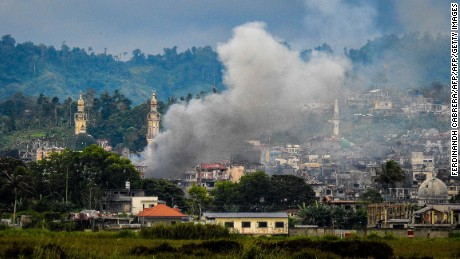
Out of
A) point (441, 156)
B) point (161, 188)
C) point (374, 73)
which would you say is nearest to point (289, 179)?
point (161, 188)


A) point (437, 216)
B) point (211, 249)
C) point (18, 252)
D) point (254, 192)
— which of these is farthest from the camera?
point (254, 192)

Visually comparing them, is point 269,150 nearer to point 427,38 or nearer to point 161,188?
point 161,188

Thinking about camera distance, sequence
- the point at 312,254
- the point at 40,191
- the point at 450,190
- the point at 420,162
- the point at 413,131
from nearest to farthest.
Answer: the point at 312,254 < the point at 40,191 < the point at 450,190 < the point at 420,162 < the point at 413,131

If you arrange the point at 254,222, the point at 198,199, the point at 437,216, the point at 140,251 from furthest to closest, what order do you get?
1. the point at 198,199
2. the point at 437,216
3. the point at 254,222
4. the point at 140,251

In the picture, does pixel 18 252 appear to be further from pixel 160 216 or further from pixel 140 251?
pixel 160 216

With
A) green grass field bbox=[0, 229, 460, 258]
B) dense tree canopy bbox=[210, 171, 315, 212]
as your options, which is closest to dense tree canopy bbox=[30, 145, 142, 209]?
dense tree canopy bbox=[210, 171, 315, 212]

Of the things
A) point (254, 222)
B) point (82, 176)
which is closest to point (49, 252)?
point (254, 222)

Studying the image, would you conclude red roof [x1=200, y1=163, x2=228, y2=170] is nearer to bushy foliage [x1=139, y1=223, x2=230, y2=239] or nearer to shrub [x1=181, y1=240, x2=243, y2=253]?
bushy foliage [x1=139, y1=223, x2=230, y2=239]

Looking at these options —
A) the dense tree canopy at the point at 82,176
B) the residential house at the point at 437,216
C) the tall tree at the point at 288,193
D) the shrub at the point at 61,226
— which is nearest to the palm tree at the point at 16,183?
the dense tree canopy at the point at 82,176

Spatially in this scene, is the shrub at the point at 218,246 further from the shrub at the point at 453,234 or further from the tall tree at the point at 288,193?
the tall tree at the point at 288,193
